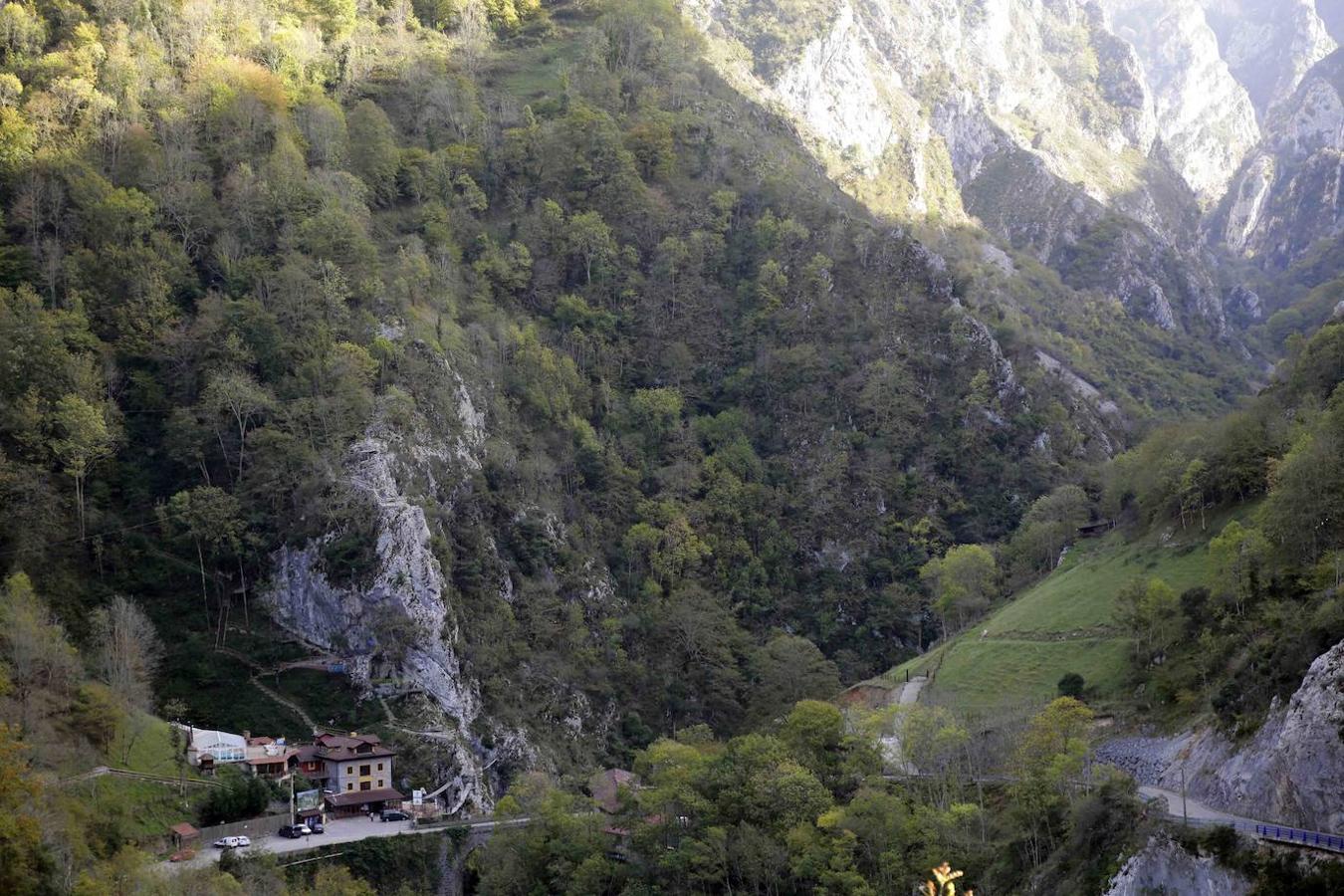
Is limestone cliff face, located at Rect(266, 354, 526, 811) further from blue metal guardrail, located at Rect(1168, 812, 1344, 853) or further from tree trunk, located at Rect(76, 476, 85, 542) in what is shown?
blue metal guardrail, located at Rect(1168, 812, 1344, 853)

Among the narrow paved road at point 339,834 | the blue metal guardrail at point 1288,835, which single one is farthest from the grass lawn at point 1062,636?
the narrow paved road at point 339,834

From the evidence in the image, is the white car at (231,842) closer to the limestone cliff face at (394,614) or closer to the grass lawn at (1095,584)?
the limestone cliff face at (394,614)

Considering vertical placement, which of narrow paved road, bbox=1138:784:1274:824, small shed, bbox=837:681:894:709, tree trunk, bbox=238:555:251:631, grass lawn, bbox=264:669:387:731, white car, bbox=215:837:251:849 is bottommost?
narrow paved road, bbox=1138:784:1274:824

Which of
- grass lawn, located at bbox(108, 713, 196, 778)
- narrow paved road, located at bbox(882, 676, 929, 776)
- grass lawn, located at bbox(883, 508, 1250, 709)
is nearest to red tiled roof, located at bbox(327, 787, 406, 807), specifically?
grass lawn, located at bbox(108, 713, 196, 778)

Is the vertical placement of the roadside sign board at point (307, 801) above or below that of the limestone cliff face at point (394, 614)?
below

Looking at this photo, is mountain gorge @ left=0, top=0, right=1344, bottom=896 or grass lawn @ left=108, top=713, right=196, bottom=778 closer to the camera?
mountain gorge @ left=0, top=0, right=1344, bottom=896

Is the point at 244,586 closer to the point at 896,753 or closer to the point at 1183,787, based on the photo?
the point at 896,753

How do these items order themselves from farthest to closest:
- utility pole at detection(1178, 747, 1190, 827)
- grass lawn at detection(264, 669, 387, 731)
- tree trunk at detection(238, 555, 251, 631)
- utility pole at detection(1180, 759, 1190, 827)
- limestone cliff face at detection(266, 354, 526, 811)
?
tree trunk at detection(238, 555, 251, 631) → limestone cliff face at detection(266, 354, 526, 811) → grass lawn at detection(264, 669, 387, 731) → utility pole at detection(1178, 747, 1190, 827) → utility pole at detection(1180, 759, 1190, 827)

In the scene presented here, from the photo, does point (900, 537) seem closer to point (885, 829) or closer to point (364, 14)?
point (885, 829)
